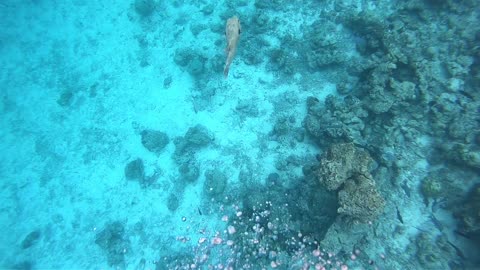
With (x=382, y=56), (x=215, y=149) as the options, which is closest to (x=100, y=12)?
(x=215, y=149)

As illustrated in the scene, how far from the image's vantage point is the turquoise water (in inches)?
249

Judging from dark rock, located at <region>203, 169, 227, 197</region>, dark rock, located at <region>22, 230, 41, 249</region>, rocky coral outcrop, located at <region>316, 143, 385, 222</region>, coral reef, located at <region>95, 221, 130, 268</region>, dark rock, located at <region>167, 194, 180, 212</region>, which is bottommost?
dark rock, located at <region>22, 230, 41, 249</region>

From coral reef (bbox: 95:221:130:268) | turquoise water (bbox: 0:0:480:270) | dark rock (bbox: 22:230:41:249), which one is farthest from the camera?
dark rock (bbox: 22:230:41:249)

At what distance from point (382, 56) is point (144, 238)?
10.0m

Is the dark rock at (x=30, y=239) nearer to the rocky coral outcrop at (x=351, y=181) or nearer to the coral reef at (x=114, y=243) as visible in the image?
the coral reef at (x=114, y=243)

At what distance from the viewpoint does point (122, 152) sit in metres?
11.1

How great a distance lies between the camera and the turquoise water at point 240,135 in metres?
6.34

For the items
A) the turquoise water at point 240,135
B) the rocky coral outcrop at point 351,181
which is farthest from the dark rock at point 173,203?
the rocky coral outcrop at point 351,181

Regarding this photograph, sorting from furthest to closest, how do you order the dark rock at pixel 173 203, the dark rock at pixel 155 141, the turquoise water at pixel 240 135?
1. the dark rock at pixel 155 141
2. the dark rock at pixel 173 203
3. the turquoise water at pixel 240 135

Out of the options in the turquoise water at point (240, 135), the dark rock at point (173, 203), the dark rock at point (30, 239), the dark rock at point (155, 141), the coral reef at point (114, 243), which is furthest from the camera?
the dark rock at point (30, 239)

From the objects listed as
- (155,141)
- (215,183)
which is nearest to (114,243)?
(155,141)

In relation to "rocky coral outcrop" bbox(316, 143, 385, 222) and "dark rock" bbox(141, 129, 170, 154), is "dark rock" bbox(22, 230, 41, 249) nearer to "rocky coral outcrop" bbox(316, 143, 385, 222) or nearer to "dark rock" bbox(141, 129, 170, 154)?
"dark rock" bbox(141, 129, 170, 154)

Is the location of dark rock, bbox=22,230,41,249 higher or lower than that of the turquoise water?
lower

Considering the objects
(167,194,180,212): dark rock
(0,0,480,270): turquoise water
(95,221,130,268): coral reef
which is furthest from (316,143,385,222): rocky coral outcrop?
(95,221,130,268): coral reef
